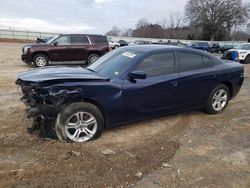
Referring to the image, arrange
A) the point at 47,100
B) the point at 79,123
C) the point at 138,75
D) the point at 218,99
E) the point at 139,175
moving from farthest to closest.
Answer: the point at 218,99, the point at 138,75, the point at 79,123, the point at 47,100, the point at 139,175

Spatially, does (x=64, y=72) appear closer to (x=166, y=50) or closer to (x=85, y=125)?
(x=85, y=125)

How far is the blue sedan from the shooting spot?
15.6 ft

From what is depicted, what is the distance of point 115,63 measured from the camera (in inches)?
226

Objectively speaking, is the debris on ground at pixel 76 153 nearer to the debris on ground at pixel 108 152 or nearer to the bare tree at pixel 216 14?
the debris on ground at pixel 108 152

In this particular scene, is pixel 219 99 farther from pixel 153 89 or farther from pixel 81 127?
pixel 81 127

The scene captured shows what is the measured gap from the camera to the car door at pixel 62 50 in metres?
15.2

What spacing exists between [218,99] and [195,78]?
3.40 ft

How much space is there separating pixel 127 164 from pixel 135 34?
86559mm

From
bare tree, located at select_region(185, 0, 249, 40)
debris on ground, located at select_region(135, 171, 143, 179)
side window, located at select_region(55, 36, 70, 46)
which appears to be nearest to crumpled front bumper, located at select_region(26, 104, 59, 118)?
debris on ground, located at select_region(135, 171, 143, 179)

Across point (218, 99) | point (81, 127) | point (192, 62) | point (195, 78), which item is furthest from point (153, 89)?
point (218, 99)

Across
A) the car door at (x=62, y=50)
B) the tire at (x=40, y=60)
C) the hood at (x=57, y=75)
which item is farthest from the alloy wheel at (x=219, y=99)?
the tire at (x=40, y=60)

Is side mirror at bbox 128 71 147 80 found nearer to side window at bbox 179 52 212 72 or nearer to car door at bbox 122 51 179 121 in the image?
car door at bbox 122 51 179 121

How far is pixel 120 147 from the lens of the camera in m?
4.83

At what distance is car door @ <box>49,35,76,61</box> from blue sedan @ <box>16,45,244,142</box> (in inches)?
373
